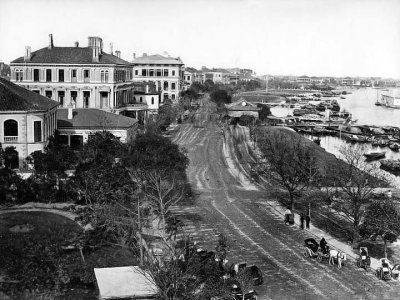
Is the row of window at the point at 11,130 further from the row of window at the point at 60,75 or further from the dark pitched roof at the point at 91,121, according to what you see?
the row of window at the point at 60,75

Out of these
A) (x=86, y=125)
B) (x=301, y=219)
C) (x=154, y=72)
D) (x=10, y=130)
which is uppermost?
(x=154, y=72)

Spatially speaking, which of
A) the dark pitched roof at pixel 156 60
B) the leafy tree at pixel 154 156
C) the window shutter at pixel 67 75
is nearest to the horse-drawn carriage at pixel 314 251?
the leafy tree at pixel 154 156

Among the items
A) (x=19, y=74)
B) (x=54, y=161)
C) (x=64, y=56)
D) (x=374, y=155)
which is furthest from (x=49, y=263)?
(x=374, y=155)

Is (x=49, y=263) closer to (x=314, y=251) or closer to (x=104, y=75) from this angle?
(x=314, y=251)

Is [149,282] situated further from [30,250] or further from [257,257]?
A: [257,257]

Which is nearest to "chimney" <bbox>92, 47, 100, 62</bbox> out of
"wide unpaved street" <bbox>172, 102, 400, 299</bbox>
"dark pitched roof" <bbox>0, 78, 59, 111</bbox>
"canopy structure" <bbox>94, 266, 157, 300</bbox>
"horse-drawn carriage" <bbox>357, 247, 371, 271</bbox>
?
"wide unpaved street" <bbox>172, 102, 400, 299</bbox>

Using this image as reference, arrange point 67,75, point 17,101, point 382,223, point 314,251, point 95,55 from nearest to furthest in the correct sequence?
point 314,251 < point 382,223 < point 17,101 < point 67,75 < point 95,55

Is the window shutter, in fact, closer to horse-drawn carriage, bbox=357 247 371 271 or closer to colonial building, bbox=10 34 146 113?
colonial building, bbox=10 34 146 113
